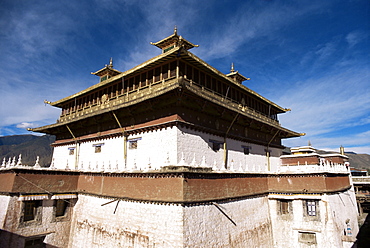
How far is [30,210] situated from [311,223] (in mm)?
16417

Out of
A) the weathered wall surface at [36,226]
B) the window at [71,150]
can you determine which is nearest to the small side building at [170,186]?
the weathered wall surface at [36,226]

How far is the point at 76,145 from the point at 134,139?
298 inches

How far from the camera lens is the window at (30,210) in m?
14.1

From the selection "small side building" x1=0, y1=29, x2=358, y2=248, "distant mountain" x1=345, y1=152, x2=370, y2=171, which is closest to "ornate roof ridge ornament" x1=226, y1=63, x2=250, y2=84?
"small side building" x1=0, y1=29, x2=358, y2=248

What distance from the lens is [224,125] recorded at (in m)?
18.2

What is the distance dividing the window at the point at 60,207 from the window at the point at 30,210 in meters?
1.10

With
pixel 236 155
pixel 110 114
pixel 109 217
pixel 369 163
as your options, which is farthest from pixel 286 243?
pixel 369 163

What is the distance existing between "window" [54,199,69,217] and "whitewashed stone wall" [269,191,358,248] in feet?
43.8

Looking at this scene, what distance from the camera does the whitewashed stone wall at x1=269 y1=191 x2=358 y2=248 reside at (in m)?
14.6

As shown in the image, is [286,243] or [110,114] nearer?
[286,243]

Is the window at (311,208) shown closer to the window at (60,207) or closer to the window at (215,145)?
the window at (215,145)

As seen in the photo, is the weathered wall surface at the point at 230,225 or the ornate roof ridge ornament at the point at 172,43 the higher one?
the ornate roof ridge ornament at the point at 172,43

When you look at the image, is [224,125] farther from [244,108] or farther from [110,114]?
[110,114]

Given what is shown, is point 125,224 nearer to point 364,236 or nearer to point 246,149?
point 246,149
